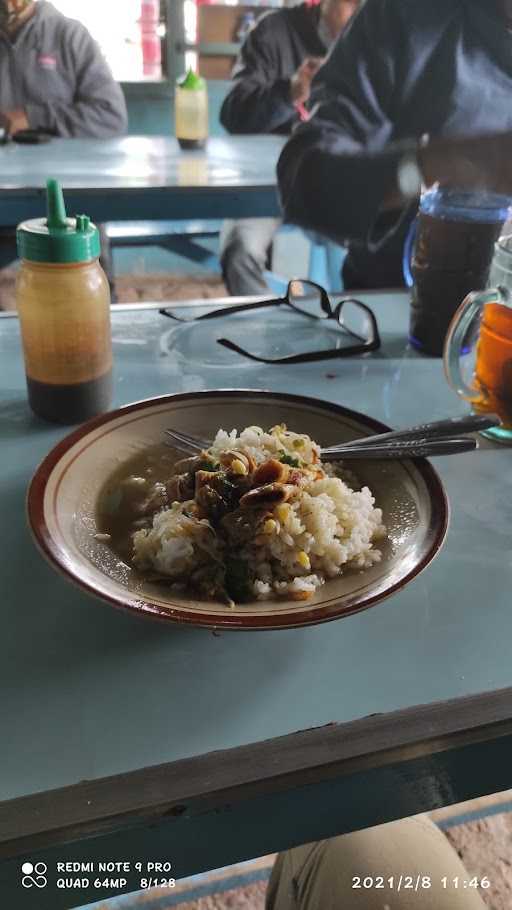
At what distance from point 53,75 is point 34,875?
3948 mm

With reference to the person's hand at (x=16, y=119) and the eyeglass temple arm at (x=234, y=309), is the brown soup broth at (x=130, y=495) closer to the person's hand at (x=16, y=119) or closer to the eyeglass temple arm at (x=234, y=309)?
the eyeglass temple arm at (x=234, y=309)

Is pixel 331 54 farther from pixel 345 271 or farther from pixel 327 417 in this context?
pixel 327 417

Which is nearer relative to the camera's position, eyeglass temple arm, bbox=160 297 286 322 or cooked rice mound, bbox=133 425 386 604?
cooked rice mound, bbox=133 425 386 604

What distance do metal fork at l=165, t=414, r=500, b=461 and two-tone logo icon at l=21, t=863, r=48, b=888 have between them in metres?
0.43

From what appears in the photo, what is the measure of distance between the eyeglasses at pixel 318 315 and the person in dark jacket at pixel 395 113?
812 millimetres

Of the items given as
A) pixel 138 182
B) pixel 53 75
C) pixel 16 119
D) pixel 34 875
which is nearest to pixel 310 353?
pixel 34 875

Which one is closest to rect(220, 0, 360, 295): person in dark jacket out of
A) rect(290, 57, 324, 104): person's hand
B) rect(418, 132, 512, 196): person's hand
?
rect(290, 57, 324, 104): person's hand

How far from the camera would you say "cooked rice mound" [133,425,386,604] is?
0.59m

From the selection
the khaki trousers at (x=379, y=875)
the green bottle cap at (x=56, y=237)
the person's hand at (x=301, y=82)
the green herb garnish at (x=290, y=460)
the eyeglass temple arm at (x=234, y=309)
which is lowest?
the khaki trousers at (x=379, y=875)

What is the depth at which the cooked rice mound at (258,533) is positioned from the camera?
59 cm

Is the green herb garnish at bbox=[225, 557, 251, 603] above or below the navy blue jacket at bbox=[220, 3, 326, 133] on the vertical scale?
below

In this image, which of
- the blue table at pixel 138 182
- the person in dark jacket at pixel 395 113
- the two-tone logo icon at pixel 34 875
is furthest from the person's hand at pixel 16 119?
the two-tone logo icon at pixel 34 875

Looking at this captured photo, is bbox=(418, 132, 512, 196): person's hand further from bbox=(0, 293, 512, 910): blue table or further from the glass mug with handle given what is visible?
bbox=(0, 293, 512, 910): blue table

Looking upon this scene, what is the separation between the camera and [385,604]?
63cm
